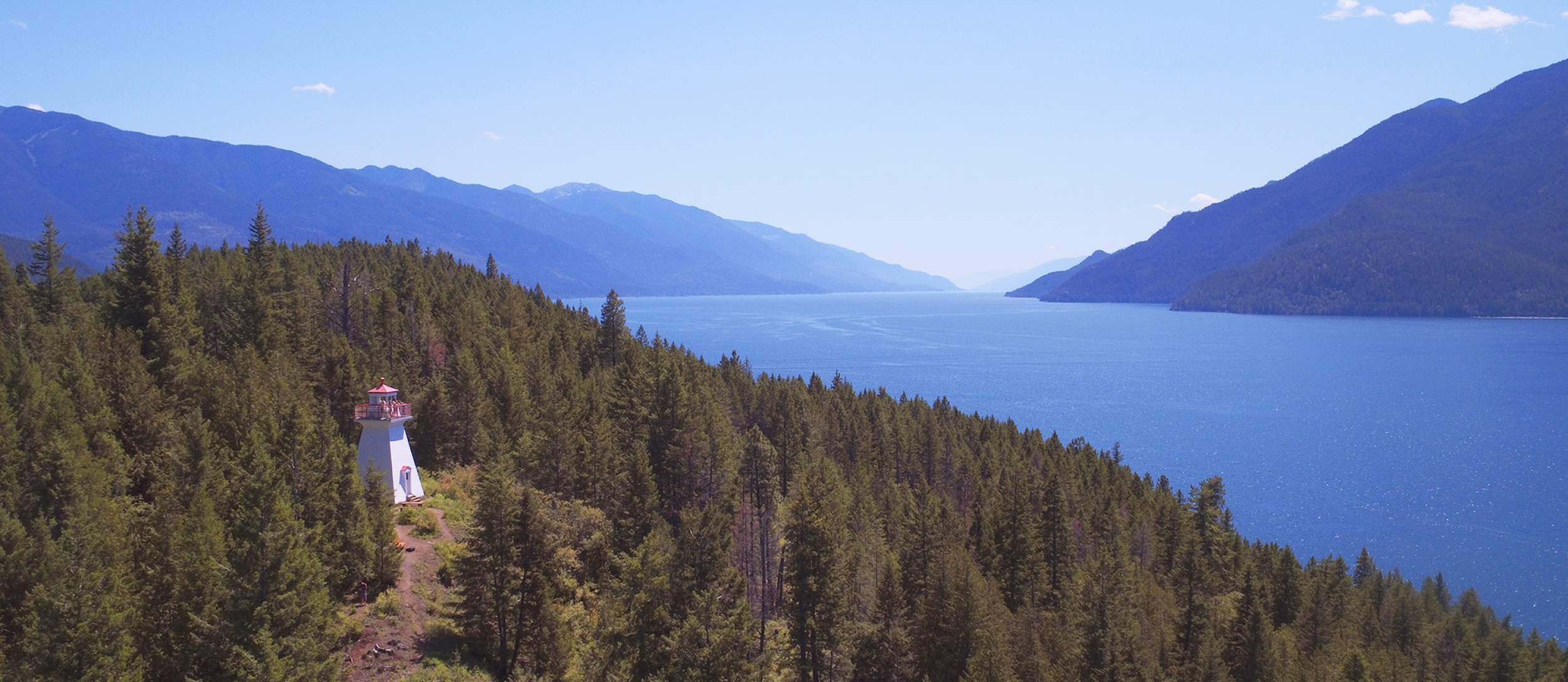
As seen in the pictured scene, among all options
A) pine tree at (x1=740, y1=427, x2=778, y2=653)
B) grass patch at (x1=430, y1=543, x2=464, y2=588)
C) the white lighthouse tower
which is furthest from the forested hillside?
the white lighthouse tower

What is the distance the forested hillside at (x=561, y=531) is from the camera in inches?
1001

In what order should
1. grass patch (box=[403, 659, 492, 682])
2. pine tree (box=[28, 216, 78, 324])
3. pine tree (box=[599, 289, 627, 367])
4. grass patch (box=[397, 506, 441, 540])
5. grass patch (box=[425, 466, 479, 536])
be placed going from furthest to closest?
1. pine tree (box=[599, 289, 627, 367])
2. pine tree (box=[28, 216, 78, 324])
3. grass patch (box=[425, 466, 479, 536])
4. grass patch (box=[397, 506, 441, 540])
5. grass patch (box=[403, 659, 492, 682])

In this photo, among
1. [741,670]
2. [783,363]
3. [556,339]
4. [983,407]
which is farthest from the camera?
[783,363]

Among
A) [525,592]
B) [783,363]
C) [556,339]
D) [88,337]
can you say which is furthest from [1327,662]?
[783,363]

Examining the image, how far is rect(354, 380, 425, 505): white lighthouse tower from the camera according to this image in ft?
132

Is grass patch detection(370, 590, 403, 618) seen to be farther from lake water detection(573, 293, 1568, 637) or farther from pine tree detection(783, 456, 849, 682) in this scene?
lake water detection(573, 293, 1568, 637)

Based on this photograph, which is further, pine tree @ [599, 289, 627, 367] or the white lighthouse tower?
pine tree @ [599, 289, 627, 367]

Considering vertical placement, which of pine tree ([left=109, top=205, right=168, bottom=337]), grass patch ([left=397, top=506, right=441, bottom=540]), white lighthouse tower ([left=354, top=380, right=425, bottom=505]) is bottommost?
grass patch ([left=397, top=506, right=441, bottom=540])

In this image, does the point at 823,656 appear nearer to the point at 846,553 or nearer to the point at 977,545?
the point at 846,553

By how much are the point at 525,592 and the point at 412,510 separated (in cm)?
1269

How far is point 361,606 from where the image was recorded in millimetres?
31016

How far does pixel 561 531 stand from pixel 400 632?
6680 mm

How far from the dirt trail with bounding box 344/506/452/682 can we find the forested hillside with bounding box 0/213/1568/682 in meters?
0.99

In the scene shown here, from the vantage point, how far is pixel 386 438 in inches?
1604
